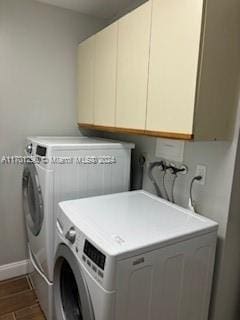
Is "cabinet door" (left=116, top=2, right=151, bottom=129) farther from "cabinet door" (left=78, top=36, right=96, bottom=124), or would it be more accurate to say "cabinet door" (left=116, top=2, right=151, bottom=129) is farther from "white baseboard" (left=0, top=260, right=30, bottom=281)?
"white baseboard" (left=0, top=260, right=30, bottom=281)

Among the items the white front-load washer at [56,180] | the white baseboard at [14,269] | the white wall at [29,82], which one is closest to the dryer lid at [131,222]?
the white front-load washer at [56,180]

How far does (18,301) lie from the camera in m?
1.93

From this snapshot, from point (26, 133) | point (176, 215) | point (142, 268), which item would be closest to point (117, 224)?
point (142, 268)

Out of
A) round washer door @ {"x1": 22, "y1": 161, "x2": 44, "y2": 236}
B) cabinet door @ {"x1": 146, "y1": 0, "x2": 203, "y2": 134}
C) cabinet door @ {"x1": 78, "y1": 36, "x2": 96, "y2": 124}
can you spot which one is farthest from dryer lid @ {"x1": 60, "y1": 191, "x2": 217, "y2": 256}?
cabinet door @ {"x1": 78, "y1": 36, "x2": 96, "y2": 124}

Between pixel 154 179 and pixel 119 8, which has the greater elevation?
pixel 119 8

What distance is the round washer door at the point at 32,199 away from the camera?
1605 millimetres

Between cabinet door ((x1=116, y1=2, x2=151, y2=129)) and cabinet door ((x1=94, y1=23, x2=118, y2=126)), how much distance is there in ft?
0.22

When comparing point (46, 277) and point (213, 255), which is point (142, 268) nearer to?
point (213, 255)

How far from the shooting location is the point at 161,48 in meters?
1.21

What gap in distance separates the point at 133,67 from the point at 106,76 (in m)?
0.33

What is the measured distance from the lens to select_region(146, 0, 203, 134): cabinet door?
1039 millimetres

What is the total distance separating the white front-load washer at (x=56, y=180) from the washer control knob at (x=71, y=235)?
40cm

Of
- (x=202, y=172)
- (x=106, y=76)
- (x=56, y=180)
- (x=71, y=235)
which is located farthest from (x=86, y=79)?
(x=71, y=235)

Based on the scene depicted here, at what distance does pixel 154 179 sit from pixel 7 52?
5.00 feet
